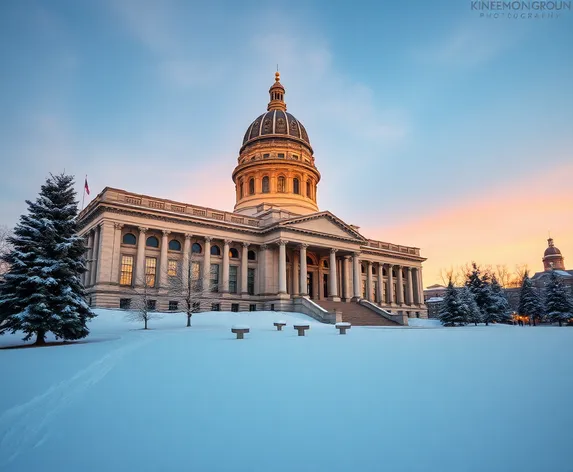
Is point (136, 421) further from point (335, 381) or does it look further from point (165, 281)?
point (165, 281)

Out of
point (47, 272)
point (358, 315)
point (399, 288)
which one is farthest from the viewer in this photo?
point (399, 288)

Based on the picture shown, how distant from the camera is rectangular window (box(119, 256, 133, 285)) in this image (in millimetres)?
35406

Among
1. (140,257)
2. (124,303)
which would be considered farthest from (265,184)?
(124,303)

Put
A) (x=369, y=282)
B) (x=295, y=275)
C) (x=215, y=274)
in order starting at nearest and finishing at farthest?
1. (x=215, y=274)
2. (x=295, y=275)
3. (x=369, y=282)

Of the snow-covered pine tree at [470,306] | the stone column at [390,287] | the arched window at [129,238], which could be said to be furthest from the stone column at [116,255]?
the stone column at [390,287]

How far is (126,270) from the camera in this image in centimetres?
3569

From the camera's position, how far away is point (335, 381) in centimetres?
738

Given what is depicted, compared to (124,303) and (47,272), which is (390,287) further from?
(47,272)

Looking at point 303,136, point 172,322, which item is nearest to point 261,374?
point 172,322

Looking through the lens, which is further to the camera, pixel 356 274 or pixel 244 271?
pixel 356 274

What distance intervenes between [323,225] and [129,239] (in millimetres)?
21961

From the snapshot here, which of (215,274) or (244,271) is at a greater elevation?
(244,271)

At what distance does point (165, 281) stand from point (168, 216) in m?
6.53

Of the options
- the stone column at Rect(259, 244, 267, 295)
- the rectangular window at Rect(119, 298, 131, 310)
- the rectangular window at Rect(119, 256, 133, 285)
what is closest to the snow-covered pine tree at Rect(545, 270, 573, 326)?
the stone column at Rect(259, 244, 267, 295)
